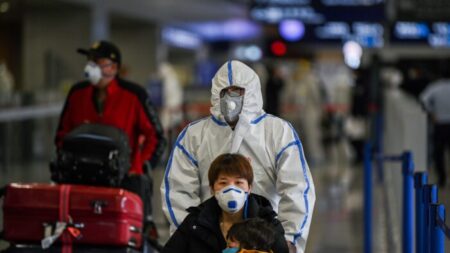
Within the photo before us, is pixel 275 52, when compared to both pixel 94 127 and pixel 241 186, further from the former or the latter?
pixel 241 186

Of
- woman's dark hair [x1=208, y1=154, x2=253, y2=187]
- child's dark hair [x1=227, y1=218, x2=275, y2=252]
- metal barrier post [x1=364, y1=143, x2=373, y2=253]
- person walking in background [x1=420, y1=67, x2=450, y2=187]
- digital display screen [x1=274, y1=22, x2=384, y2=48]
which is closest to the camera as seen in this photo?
child's dark hair [x1=227, y1=218, x2=275, y2=252]

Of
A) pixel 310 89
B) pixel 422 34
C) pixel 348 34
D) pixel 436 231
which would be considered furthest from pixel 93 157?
pixel 310 89

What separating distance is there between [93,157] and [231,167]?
7.44 feet

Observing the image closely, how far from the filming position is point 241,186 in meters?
4.82

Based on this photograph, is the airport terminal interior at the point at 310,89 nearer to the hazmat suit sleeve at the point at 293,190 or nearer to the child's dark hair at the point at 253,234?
the hazmat suit sleeve at the point at 293,190

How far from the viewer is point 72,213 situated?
6.64 metres

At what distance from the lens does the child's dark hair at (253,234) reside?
176 inches

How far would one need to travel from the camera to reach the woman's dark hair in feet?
15.9

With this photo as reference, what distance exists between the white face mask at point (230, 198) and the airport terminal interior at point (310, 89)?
3.02m

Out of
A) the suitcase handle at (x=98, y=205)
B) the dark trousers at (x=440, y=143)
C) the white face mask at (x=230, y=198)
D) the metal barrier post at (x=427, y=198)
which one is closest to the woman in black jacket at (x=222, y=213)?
the white face mask at (x=230, y=198)

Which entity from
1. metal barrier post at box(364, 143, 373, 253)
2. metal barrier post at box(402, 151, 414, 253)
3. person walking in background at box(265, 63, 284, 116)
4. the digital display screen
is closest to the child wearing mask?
metal barrier post at box(402, 151, 414, 253)

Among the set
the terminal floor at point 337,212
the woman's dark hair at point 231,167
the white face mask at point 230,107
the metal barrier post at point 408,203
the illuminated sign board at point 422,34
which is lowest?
the terminal floor at point 337,212

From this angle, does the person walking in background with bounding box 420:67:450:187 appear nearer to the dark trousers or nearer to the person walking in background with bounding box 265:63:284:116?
the dark trousers

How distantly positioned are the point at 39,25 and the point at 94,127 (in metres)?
14.1
